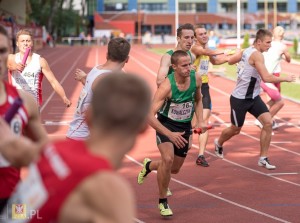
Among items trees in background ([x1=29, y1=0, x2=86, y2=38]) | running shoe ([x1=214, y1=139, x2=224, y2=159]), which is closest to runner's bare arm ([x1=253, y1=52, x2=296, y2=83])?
running shoe ([x1=214, y1=139, x2=224, y2=159])

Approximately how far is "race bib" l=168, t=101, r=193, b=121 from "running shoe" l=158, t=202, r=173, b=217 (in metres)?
0.92

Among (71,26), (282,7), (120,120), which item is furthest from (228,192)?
(282,7)

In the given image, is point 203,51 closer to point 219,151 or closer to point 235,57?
point 235,57

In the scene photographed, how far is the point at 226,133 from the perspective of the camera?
454 inches

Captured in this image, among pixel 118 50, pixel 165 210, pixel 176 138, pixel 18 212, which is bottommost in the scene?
pixel 165 210

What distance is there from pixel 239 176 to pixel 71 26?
89.0 meters

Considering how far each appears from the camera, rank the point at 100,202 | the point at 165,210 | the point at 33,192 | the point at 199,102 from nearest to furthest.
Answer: the point at 100,202, the point at 33,192, the point at 165,210, the point at 199,102

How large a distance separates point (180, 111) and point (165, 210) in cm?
105

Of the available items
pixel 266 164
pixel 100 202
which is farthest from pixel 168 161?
pixel 100 202

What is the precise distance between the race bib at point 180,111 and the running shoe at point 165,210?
0.92m

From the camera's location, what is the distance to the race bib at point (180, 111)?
8.32 m

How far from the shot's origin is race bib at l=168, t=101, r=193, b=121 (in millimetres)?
8318

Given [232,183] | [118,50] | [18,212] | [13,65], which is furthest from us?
[232,183]

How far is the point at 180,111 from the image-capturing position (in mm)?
8367
